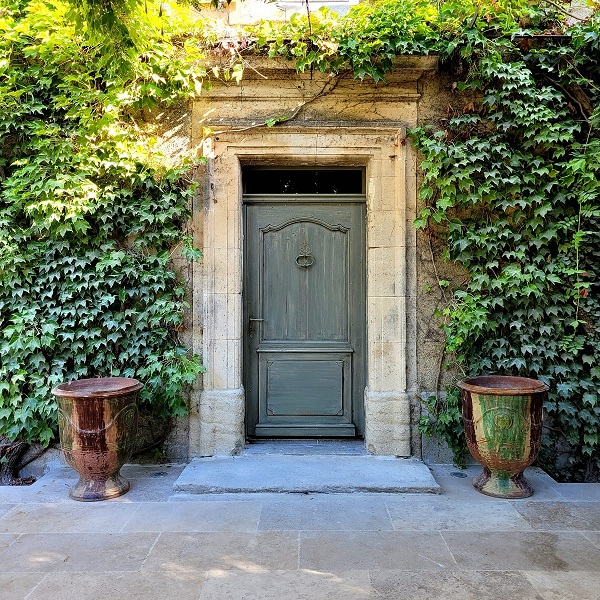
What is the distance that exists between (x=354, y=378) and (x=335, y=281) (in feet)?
3.08

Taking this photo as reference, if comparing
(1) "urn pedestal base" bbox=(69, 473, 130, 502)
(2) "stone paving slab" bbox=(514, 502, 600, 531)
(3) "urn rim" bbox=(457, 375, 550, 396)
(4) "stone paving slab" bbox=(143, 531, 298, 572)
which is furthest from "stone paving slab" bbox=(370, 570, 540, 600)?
(1) "urn pedestal base" bbox=(69, 473, 130, 502)

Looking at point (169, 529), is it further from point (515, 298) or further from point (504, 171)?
point (504, 171)

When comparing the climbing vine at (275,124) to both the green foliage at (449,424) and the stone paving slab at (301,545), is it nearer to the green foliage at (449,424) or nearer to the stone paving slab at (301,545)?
the green foliage at (449,424)

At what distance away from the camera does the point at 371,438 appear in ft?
15.8

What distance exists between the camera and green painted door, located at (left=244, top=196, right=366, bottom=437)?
203 inches

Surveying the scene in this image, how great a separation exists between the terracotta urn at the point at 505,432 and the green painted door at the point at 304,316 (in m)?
1.29

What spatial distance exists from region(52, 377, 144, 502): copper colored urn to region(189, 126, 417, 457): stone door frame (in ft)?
2.60

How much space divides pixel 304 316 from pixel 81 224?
211 centimetres

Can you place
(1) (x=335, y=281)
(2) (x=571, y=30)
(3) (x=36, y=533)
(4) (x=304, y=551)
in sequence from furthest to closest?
(1) (x=335, y=281) < (2) (x=571, y=30) < (3) (x=36, y=533) < (4) (x=304, y=551)

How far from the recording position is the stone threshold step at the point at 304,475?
418cm

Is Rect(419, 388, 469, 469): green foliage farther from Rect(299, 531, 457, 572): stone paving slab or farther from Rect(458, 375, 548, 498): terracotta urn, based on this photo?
Rect(299, 531, 457, 572): stone paving slab

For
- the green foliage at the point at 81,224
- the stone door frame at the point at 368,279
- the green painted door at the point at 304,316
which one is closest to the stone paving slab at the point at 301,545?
the stone door frame at the point at 368,279

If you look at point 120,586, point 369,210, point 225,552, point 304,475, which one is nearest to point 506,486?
point 304,475

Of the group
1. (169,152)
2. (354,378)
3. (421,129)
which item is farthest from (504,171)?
(169,152)
